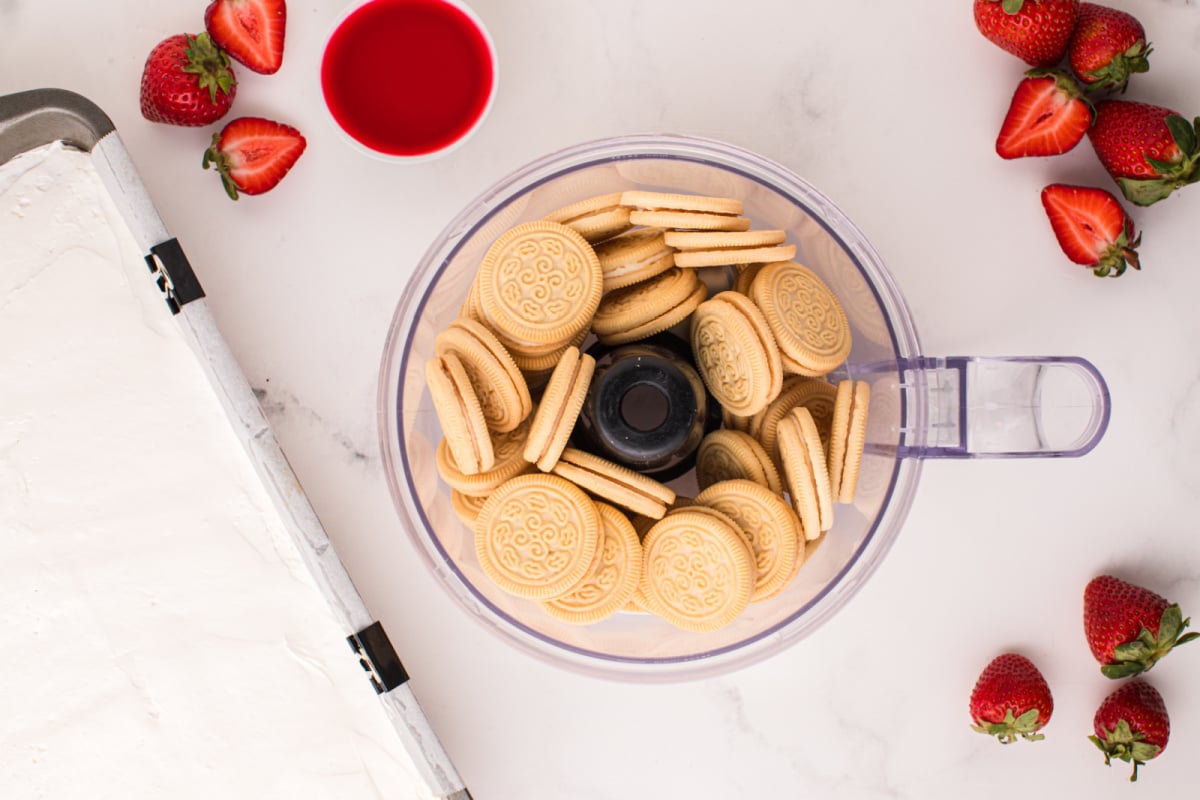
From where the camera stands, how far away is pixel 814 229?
41.1 inches

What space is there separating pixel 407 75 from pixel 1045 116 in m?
0.79

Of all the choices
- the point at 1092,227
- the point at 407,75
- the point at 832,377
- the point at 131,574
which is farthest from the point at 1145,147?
the point at 131,574

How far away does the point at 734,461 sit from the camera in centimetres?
99

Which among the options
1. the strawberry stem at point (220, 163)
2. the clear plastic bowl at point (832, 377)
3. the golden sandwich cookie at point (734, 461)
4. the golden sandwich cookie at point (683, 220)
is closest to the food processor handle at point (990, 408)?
the clear plastic bowl at point (832, 377)

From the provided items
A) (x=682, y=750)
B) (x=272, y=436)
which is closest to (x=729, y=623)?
(x=682, y=750)

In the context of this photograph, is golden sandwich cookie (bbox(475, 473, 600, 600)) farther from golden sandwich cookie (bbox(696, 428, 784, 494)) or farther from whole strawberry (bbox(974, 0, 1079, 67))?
whole strawberry (bbox(974, 0, 1079, 67))

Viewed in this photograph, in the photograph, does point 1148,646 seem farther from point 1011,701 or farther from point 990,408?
point 990,408

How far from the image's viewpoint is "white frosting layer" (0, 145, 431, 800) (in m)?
1.09

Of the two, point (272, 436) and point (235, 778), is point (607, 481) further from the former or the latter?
point (235, 778)

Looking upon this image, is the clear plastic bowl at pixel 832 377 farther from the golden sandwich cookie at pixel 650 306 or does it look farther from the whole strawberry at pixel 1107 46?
the whole strawberry at pixel 1107 46

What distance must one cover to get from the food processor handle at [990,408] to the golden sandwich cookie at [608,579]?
33cm

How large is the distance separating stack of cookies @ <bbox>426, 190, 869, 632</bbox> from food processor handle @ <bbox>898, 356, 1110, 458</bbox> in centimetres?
10

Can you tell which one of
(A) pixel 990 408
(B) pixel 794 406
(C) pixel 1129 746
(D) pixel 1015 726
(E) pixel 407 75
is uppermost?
(E) pixel 407 75

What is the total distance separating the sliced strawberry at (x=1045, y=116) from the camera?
1.12m
